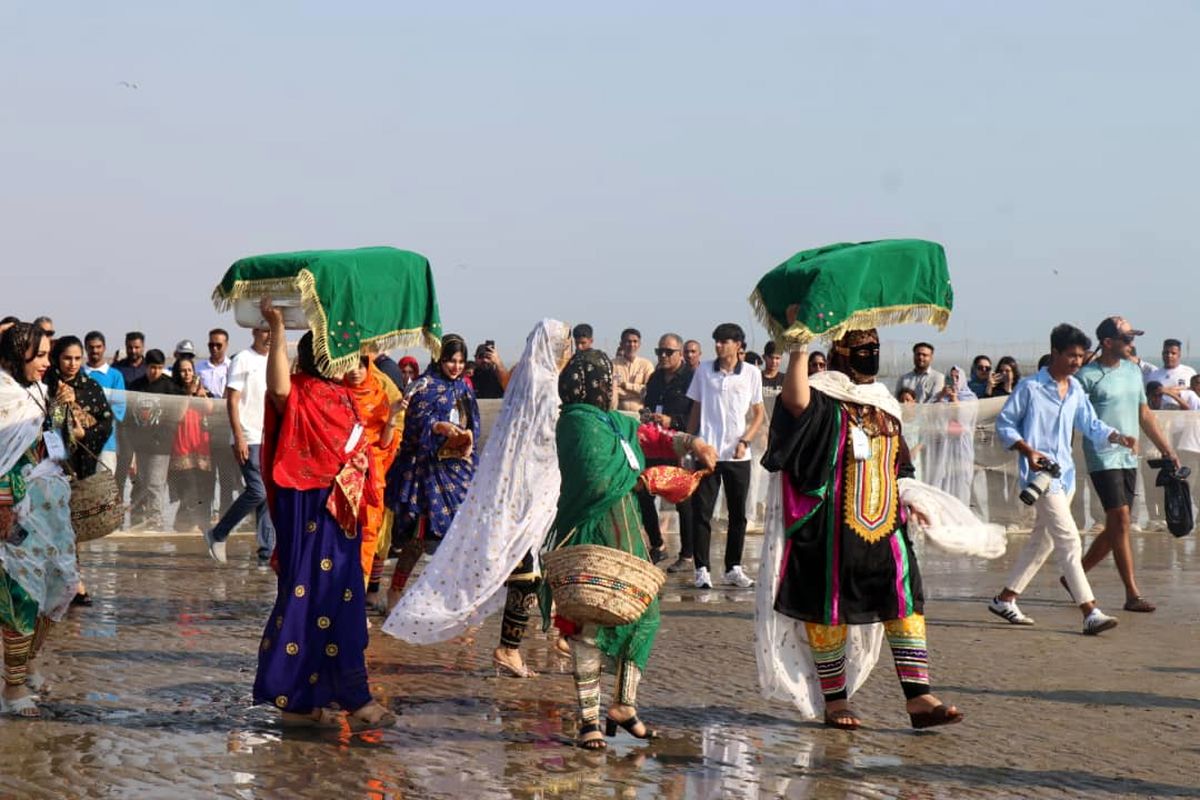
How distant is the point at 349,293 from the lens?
7.00m

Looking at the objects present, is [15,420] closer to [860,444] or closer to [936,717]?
[860,444]

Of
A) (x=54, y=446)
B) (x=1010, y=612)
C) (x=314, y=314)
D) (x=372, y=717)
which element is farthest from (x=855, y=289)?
(x=1010, y=612)

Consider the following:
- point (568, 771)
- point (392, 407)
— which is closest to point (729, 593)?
point (392, 407)

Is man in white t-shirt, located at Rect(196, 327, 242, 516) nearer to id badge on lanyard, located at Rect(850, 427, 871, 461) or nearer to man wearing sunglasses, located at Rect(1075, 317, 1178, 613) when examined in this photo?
man wearing sunglasses, located at Rect(1075, 317, 1178, 613)

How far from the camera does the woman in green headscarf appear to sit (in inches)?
264

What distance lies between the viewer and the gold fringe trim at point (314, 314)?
6938 mm

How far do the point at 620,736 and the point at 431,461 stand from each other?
3.76m

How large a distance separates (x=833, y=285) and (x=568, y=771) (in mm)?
2340

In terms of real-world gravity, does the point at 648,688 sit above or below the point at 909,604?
below

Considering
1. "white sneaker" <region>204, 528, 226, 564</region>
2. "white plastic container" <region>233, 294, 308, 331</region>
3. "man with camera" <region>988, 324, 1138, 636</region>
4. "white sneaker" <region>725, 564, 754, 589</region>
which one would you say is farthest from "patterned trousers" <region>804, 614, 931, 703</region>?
"white sneaker" <region>204, 528, 226, 564</region>

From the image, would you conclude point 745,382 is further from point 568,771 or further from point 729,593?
point 568,771

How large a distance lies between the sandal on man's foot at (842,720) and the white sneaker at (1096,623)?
144 inches

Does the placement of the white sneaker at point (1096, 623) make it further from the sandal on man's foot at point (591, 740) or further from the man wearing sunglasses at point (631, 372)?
the man wearing sunglasses at point (631, 372)

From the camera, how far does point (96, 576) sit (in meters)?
12.7
